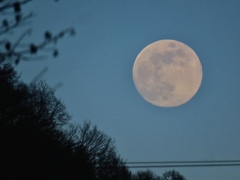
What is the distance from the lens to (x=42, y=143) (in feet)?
97.2

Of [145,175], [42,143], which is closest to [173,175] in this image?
[145,175]

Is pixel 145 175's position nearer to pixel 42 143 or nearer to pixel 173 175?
pixel 173 175

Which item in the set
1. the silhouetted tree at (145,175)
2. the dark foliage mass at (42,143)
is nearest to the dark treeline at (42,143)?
the dark foliage mass at (42,143)

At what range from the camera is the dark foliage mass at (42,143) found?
22.6 meters

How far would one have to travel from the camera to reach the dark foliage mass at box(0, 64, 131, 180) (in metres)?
22.6

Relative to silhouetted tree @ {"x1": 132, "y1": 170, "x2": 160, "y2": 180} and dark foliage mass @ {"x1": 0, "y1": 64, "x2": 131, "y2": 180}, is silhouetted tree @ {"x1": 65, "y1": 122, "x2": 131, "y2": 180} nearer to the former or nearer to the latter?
dark foliage mass @ {"x1": 0, "y1": 64, "x2": 131, "y2": 180}

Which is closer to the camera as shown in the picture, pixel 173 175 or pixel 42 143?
pixel 42 143

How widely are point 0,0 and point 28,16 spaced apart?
0.80ft

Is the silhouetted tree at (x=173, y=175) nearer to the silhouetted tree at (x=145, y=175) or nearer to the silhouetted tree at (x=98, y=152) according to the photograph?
the silhouetted tree at (x=145, y=175)

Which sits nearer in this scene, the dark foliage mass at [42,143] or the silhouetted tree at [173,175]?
the dark foliage mass at [42,143]

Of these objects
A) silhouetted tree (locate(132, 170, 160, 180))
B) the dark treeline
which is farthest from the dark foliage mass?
silhouetted tree (locate(132, 170, 160, 180))

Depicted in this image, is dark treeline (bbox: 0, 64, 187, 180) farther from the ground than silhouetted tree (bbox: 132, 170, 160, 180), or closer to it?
closer to it

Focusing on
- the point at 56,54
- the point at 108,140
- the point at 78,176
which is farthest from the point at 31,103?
the point at 56,54

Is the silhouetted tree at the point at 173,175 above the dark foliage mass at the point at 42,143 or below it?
above
